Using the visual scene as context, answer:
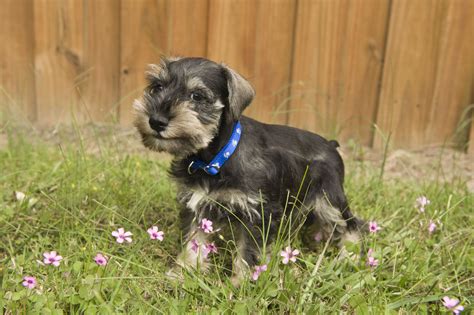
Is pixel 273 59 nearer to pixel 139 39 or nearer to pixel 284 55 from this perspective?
pixel 284 55

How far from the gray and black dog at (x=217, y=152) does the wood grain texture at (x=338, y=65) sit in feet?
4.93

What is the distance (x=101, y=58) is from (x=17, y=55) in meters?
0.71

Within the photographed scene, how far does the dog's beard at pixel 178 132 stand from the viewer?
2.72m

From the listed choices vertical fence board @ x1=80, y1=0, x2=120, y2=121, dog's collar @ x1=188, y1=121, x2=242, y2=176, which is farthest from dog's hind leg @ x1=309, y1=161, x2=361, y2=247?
vertical fence board @ x1=80, y1=0, x2=120, y2=121

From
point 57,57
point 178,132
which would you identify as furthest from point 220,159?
point 57,57

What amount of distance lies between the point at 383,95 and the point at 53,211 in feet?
8.86

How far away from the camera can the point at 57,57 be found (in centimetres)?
493

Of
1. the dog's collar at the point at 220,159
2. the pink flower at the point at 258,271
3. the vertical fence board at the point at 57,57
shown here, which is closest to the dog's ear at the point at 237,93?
the dog's collar at the point at 220,159

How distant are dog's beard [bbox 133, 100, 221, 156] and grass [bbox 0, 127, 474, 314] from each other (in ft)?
1.68

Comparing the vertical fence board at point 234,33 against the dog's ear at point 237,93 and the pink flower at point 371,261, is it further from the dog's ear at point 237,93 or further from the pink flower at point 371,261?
the pink flower at point 371,261

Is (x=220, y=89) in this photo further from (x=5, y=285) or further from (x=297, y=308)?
(x=5, y=285)

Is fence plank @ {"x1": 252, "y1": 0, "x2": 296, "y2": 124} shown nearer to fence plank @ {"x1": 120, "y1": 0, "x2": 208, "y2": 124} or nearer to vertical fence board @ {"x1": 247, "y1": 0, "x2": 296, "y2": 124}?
vertical fence board @ {"x1": 247, "y1": 0, "x2": 296, "y2": 124}

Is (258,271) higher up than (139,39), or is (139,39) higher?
(139,39)

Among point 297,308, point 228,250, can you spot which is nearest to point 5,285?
point 228,250
